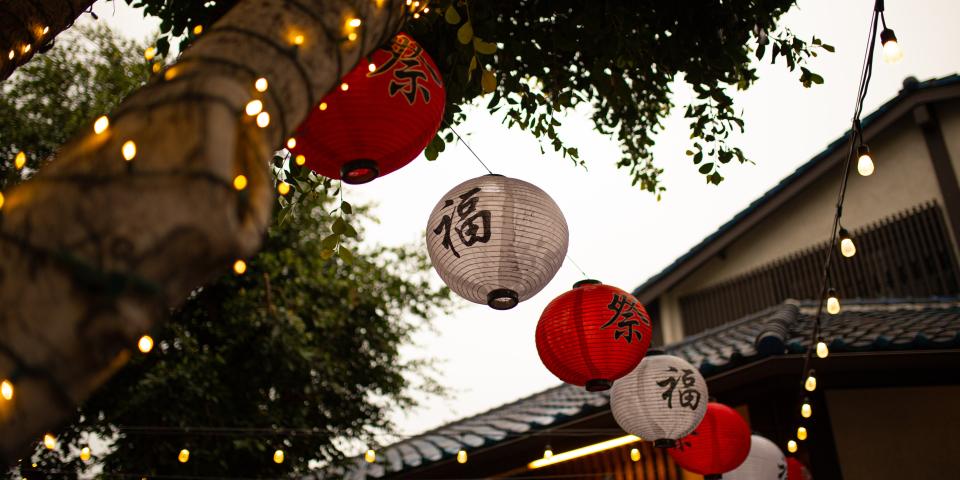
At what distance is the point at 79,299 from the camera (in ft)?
4.29

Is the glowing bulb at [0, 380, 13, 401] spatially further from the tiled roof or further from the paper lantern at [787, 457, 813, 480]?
the paper lantern at [787, 457, 813, 480]

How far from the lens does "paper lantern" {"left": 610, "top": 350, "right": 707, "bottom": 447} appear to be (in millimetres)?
5328

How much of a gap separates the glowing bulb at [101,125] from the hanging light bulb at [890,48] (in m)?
3.76

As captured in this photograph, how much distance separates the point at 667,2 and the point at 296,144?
10.4ft

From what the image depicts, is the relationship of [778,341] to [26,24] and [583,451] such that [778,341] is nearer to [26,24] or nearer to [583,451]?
[583,451]

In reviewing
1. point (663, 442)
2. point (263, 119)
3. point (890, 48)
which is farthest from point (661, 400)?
point (263, 119)

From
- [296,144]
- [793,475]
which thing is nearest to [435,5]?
[296,144]

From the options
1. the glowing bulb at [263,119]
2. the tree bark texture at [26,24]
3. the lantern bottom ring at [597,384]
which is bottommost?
the glowing bulb at [263,119]

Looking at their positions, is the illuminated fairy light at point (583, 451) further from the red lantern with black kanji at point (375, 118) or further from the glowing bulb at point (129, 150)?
the glowing bulb at point (129, 150)

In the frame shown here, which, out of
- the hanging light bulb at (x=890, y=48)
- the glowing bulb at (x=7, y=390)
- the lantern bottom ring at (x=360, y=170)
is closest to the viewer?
the glowing bulb at (x=7, y=390)

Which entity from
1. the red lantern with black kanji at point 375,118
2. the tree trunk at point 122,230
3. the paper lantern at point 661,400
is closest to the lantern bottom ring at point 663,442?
the paper lantern at point 661,400

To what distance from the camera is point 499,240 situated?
155 inches

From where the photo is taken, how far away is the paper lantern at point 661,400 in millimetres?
5328

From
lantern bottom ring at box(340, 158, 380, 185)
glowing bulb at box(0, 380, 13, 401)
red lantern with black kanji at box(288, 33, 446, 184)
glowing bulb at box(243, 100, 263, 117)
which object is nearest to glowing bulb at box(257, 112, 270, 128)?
glowing bulb at box(243, 100, 263, 117)
